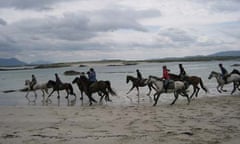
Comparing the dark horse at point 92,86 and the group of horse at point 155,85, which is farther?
the dark horse at point 92,86

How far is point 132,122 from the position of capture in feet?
39.3

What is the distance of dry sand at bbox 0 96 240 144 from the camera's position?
9.26m

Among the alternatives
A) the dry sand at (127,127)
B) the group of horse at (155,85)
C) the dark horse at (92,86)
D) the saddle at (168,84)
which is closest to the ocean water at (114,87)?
the group of horse at (155,85)

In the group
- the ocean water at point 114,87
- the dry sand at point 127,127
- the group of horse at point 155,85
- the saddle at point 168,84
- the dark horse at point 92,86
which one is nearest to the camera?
the dry sand at point 127,127

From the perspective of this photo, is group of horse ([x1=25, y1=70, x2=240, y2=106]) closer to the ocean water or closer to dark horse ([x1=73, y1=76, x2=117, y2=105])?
dark horse ([x1=73, y1=76, x2=117, y2=105])

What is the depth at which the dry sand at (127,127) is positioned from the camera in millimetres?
9258

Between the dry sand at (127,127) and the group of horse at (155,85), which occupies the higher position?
the group of horse at (155,85)

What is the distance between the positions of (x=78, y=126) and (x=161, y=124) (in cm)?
276

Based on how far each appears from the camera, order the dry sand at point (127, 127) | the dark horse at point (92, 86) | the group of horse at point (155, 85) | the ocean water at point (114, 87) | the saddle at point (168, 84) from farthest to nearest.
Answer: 1. the ocean water at point (114, 87)
2. the dark horse at point (92, 86)
3. the group of horse at point (155, 85)
4. the saddle at point (168, 84)
5. the dry sand at point (127, 127)

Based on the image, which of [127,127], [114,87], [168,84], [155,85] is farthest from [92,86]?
[114,87]

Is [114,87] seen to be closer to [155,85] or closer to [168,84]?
[155,85]

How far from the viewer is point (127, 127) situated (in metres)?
11.0

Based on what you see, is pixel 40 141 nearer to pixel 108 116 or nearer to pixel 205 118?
pixel 108 116

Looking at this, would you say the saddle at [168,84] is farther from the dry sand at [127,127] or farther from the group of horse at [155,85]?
the dry sand at [127,127]
